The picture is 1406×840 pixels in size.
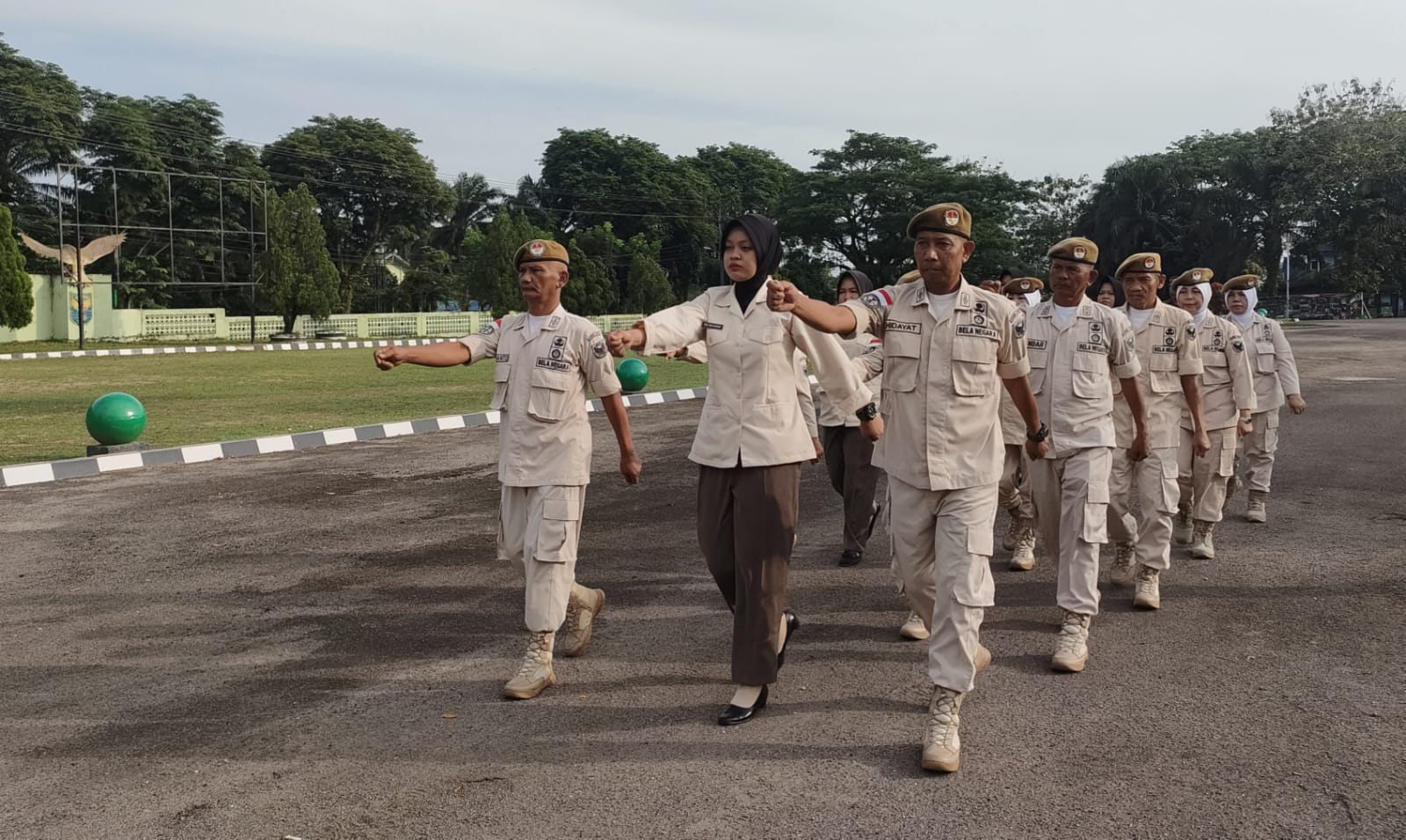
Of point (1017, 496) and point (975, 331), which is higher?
point (975, 331)

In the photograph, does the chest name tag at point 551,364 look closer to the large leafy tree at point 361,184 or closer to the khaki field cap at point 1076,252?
the khaki field cap at point 1076,252

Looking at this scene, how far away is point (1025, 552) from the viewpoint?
754cm

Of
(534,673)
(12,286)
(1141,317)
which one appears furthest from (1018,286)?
(12,286)

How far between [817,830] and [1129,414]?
3987mm

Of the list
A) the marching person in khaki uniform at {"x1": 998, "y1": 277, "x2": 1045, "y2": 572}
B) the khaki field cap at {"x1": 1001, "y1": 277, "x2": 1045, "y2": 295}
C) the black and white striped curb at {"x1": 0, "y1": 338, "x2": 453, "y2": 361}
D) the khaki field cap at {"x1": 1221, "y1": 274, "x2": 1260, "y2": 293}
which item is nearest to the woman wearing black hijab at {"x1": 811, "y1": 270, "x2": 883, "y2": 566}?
the marching person in khaki uniform at {"x1": 998, "y1": 277, "x2": 1045, "y2": 572}

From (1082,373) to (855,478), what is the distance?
2.02 meters

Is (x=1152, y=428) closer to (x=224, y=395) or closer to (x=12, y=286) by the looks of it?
(x=224, y=395)

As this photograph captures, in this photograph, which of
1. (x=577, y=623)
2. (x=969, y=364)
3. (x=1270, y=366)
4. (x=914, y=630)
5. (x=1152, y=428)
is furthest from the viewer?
(x=1270, y=366)

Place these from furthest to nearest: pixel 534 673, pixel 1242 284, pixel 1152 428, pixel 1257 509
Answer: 1. pixel 1242 284
2. pixel 1257 509
3. pixel 1152 428
4. pixel 534 673

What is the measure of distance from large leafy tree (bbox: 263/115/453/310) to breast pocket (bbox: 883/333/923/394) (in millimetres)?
58185

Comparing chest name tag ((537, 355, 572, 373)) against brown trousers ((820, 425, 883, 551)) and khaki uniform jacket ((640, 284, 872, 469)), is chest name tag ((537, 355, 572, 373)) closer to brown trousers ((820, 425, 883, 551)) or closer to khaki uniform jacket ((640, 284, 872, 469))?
khaki uniform jacket ((640, 284, 872, 469))

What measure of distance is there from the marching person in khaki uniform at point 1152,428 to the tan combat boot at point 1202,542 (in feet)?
2.65

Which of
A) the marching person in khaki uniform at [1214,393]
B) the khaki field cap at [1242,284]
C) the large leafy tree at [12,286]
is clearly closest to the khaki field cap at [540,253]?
the marching person in khaki uniform at [1214,393]

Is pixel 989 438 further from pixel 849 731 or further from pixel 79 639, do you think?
pixel 79 639
